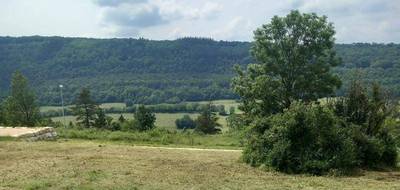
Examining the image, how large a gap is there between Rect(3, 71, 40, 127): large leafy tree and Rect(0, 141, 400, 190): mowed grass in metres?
41.7

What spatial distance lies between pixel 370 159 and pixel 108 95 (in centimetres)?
14378

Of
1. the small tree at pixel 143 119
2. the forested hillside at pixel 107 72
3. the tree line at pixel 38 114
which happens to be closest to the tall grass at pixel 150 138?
the tree line at pixel 38 114

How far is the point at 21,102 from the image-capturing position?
2569 inches

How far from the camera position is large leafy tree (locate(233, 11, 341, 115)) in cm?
4788

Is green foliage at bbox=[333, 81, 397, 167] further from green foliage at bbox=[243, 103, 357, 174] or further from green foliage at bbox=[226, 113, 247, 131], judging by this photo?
green foliage at bbox=[226, 113, 247, 131]

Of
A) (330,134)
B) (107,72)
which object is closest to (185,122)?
(107,72)

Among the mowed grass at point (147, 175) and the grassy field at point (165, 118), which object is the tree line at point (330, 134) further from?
the grassy field at point (165, 118)

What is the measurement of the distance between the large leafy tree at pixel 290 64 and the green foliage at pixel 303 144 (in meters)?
25.1

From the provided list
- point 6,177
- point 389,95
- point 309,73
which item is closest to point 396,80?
point 309,73

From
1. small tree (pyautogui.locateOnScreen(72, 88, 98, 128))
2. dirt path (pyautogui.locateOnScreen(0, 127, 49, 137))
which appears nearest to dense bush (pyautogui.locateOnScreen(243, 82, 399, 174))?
dirt path (pyautogui.locateOnScreen(0, 127, 49, 137))

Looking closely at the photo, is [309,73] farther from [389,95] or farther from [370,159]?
[370,159]

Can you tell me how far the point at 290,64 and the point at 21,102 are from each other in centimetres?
3345

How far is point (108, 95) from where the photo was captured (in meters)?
162

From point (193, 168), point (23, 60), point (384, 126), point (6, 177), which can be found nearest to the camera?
point (6, 177)
